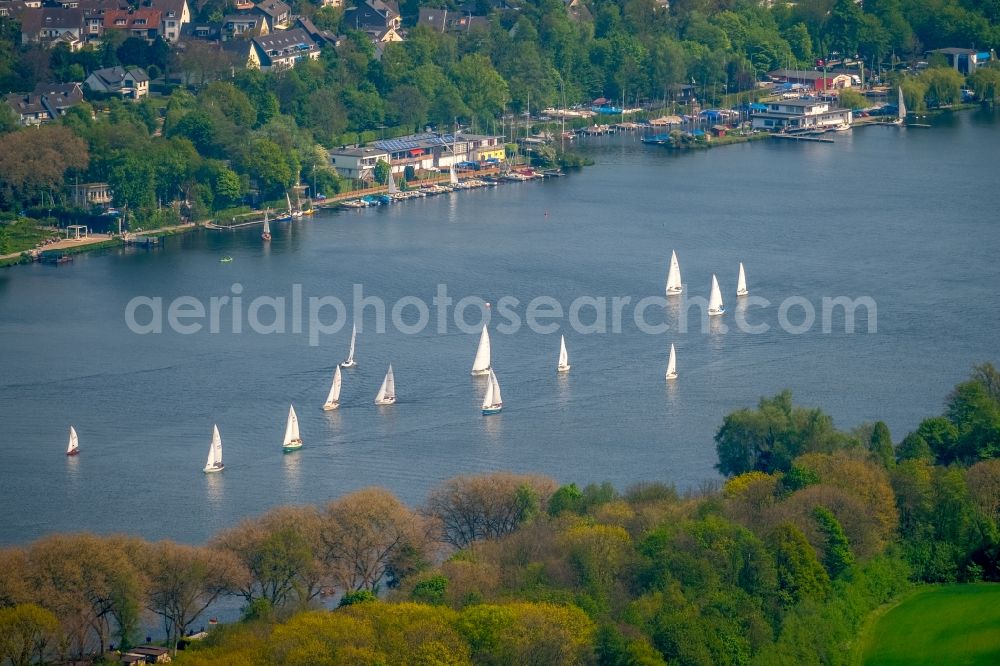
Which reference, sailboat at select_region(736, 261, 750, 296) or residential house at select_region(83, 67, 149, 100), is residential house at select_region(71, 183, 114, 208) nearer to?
residential house at select_region(83, 67, 149, 100)

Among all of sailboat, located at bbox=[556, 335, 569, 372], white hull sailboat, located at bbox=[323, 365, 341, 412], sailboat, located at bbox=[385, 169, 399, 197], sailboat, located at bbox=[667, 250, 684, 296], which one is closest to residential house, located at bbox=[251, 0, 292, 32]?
sailboat, located at bbox=[385, 169, 399, 197]

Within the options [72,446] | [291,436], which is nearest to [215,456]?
[291,436]

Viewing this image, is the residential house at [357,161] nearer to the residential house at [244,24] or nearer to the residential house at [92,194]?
the residential house at [92,194]

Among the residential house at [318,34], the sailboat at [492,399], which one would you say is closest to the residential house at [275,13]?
the residential house at [318,34]

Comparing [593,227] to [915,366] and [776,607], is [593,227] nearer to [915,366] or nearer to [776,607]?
[915,366]

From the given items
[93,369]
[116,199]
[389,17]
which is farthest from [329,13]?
[93,369]
